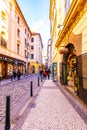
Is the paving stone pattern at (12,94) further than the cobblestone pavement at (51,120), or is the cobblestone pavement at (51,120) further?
the paving stone pattern at (12,94)

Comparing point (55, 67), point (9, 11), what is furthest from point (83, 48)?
point (9, 11)

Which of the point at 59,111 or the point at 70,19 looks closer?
the point at 59,111

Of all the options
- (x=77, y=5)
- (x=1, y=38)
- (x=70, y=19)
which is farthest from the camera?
(x=1, y=38)

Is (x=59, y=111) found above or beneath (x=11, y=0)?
beneath

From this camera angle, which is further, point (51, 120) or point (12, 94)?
point (12, 94)

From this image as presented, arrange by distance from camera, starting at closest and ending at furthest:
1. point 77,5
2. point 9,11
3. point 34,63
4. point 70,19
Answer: point 77,5 < point 70,19 < point 9,11 < point 34,63

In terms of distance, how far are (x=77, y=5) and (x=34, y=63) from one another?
56559mm

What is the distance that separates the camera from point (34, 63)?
212 feet

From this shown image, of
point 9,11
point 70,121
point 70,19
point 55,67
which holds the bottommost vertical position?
point 70,121

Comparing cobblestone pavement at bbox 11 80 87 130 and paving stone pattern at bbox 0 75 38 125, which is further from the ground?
cobblestone pavement at bbox 11 80 87 130

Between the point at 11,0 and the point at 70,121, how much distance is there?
29.6 meters

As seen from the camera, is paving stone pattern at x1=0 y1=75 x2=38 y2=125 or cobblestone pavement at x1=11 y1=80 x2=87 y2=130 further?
paving stone pattern at x1=0 y1=75 x2=38 y2=125

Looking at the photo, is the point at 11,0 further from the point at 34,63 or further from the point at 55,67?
the point at 34,63

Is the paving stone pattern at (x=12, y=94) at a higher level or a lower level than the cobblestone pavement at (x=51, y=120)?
lower
